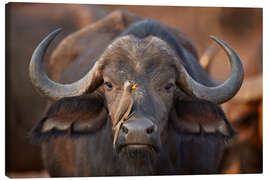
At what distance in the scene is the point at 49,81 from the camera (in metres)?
3.43

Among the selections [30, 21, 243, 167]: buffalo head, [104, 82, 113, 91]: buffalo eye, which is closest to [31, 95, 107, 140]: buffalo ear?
[30, 21, 243, 167]: buffalo head

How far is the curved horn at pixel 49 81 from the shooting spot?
11.1 ft

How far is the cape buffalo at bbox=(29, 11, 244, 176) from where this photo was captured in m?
3.10

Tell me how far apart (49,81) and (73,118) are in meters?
0.40

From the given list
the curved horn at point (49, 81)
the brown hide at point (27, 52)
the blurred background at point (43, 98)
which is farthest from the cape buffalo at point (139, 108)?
the brown hide at point (27, 52)

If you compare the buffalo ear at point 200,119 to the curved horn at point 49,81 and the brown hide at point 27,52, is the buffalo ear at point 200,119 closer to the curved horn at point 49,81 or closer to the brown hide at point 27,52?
the curved horn at point 49,81

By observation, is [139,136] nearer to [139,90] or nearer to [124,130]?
[124,130]

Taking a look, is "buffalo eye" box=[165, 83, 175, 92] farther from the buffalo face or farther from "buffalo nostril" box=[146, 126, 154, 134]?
"buffalo nostril" box=[146, 126, 154, 134]

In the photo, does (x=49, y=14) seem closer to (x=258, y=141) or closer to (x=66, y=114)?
(x=66, y=114)

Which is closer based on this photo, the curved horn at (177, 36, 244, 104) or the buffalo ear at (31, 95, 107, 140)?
the curved horn at (177, 36, 244, 104)

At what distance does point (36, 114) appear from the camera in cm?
601

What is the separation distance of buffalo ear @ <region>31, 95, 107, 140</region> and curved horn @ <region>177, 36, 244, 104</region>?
74 centimetres

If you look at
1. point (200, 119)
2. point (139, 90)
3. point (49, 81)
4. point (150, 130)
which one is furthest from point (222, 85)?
point (49, 81)
